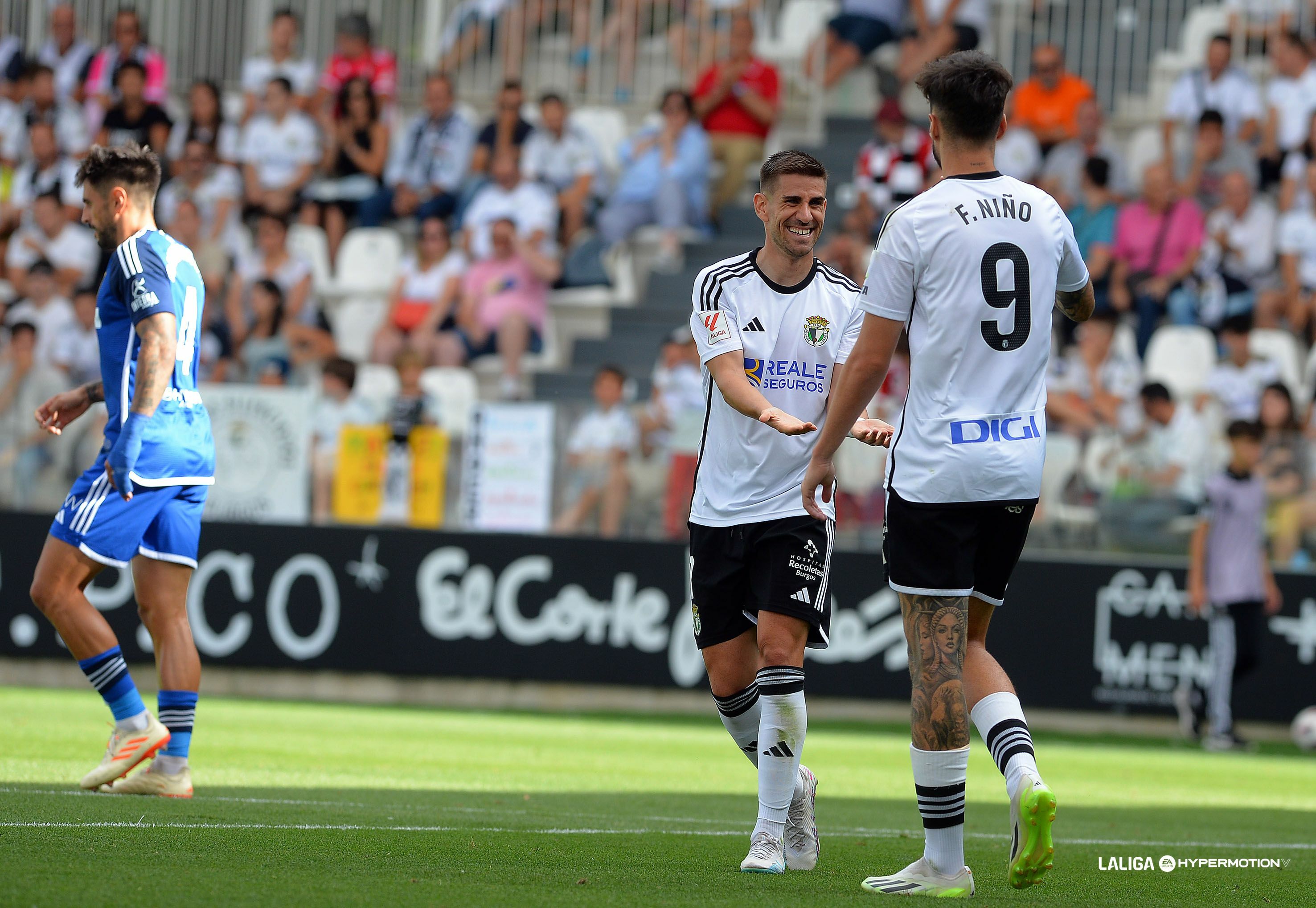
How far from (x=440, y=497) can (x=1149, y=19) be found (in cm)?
1020

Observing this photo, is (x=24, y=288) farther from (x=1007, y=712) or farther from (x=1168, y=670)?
(x=1007, y=712)

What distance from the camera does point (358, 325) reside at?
1756 cm

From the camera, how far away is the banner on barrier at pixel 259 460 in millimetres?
14391

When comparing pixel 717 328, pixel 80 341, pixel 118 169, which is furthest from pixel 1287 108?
pixel 118 169

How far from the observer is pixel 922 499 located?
5020 millimetres

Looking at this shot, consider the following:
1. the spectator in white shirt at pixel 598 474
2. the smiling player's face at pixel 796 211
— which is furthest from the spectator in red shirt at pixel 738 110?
the smiling player's face at pixel 796 211

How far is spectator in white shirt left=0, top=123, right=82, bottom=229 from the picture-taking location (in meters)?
18.9

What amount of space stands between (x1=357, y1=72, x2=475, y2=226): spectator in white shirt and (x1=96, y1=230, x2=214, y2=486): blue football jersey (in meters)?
11.5

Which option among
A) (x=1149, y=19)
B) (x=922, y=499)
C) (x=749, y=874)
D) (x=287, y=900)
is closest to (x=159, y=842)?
(x=287, y=900)

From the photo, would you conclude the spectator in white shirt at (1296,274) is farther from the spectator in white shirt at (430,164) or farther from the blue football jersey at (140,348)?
the blue football jersey at (140,348)

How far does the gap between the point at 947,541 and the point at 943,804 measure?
0.77 metres

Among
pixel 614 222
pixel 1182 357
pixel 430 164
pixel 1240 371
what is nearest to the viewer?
pixel 1240 371

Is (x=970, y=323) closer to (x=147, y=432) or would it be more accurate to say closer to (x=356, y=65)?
(x=147, y=432)

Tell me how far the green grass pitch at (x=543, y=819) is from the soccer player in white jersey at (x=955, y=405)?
46 cm
